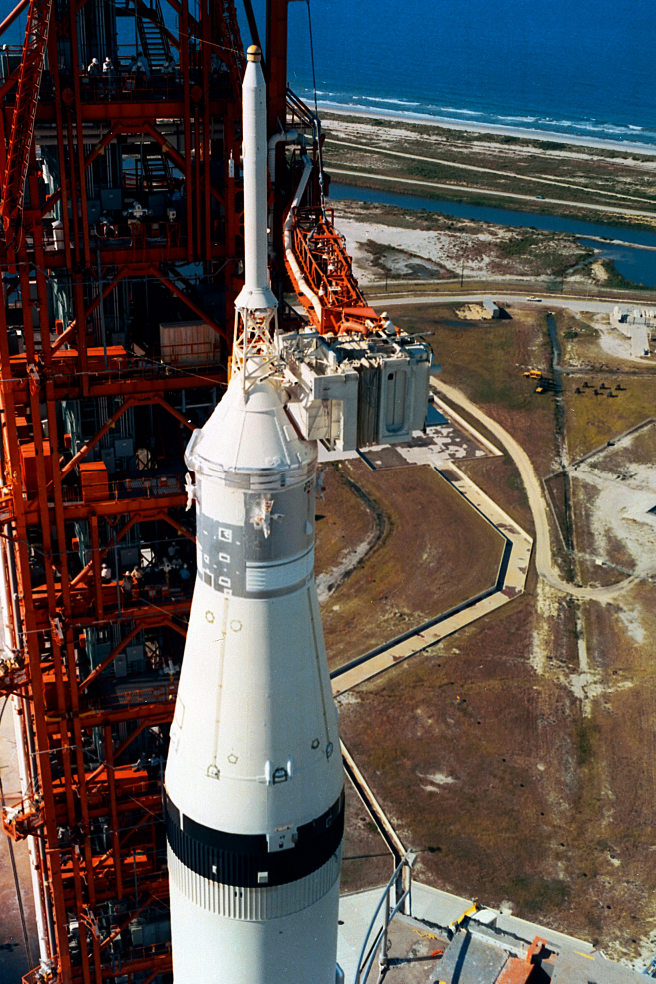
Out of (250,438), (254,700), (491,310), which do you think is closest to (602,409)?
(491,310)

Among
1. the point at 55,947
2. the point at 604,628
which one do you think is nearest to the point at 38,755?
the point at 55,947

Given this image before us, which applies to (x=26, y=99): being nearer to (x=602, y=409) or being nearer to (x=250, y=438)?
(x=250, y=438)

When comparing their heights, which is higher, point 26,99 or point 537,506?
point 26,99

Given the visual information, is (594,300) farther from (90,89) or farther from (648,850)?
(90,89)

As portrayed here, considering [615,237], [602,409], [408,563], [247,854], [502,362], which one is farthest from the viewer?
[615,237]

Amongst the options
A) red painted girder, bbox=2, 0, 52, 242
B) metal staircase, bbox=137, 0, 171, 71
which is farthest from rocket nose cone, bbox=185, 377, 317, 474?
metal staircase, bbox=137, 0, 171, 71

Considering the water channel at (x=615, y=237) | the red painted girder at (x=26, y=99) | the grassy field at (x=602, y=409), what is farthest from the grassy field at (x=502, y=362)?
the red painted girder at (x=26, y=99)

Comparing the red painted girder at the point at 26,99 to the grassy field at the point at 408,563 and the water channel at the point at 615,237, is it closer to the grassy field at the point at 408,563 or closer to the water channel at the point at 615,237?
the grassy field at the point at 408,563
